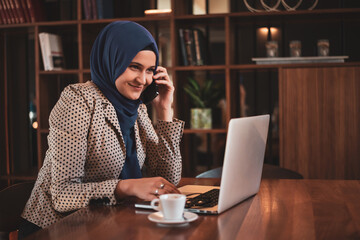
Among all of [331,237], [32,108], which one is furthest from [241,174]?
[32,108]

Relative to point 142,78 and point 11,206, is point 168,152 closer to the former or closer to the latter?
point 142,78

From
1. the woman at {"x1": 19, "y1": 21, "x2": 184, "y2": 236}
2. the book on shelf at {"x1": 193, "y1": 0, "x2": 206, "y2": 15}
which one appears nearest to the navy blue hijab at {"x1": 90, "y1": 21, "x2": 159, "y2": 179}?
the woman at {"x1": 19, "y1": 21, "x2": 184, "y2": 236}

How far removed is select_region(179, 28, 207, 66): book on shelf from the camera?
10.6 ft

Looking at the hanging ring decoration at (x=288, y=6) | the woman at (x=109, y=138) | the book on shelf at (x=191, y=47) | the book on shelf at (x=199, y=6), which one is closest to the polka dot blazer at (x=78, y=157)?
the woman at (x=109, y=138)

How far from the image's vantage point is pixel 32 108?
153 inches

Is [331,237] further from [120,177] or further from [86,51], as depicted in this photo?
[86,51]

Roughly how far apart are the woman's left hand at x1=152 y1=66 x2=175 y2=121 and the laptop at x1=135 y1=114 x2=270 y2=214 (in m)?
0.48

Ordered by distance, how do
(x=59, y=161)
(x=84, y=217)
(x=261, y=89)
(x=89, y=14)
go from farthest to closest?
1. (x=261, y=89)
2. (x=89, y=14)
3. (x=59, y=161)
4. (x=84, y=217)

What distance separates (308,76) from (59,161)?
2215 mm

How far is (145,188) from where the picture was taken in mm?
1295

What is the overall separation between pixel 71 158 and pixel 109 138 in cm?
18

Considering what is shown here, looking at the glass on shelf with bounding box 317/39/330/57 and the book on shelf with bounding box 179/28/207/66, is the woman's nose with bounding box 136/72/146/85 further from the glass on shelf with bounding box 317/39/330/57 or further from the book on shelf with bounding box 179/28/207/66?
the glass on shelf with bounding box 317/39/330/57

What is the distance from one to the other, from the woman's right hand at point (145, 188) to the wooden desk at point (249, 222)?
0.15 ft

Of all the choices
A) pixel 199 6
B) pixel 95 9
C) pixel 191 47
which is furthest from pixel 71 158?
pixel 199 6
